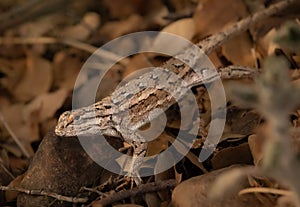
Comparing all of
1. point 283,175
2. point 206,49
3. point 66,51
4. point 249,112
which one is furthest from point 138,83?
point 283,175

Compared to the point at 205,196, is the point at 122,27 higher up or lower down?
higher up

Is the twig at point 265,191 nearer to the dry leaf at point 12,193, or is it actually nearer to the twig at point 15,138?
the dry leaf at point 12,193

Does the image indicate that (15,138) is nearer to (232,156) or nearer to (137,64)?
(137,64)

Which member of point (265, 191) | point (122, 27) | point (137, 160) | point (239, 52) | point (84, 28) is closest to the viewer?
point (265, 191)

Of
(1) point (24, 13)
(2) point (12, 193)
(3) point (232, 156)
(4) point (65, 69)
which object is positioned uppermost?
(1) point (24, 13)

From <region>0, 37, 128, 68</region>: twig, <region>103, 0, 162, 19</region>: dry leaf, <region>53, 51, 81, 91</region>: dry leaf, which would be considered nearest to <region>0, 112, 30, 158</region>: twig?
<region>53, 51, 81, 91</region>: dry leaf

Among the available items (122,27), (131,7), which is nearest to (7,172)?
(122,27)

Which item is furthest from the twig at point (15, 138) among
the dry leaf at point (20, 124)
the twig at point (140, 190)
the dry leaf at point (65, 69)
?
the twig at point (140, 190)

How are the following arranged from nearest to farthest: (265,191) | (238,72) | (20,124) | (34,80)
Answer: (265,191), (238,72), (20,124), (34,80)

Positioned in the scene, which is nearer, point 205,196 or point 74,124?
point 205,196
